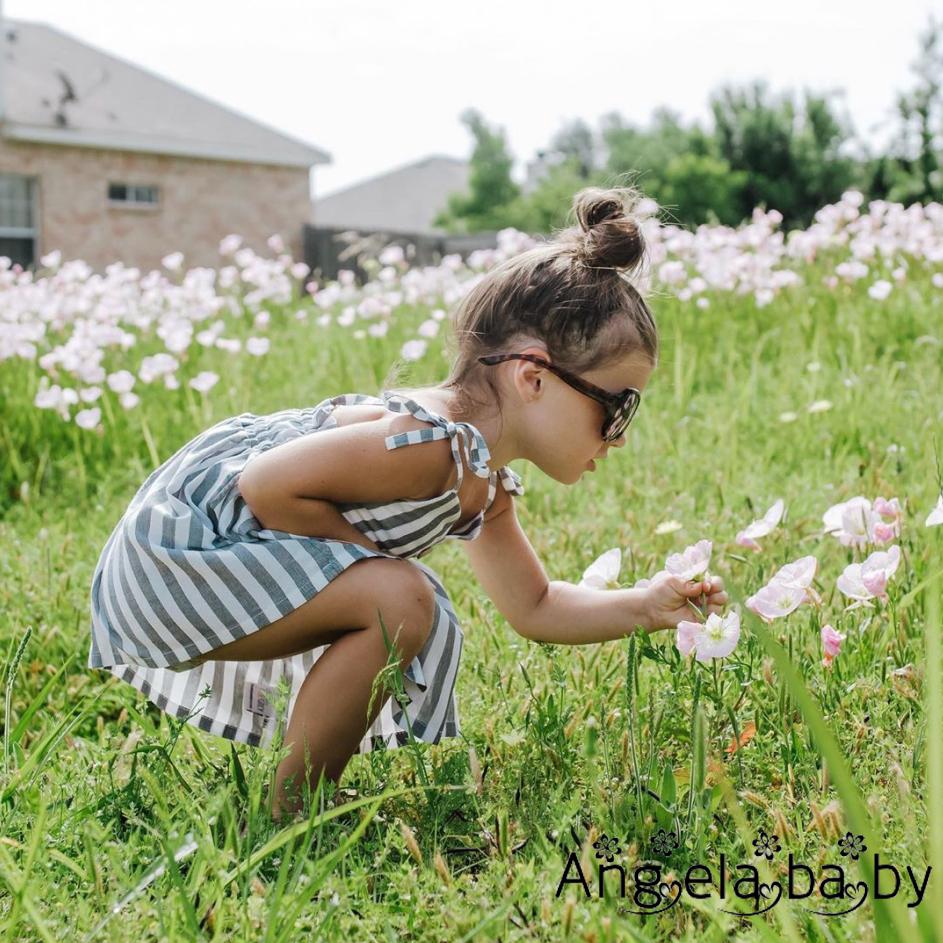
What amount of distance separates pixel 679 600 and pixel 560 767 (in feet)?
1.01

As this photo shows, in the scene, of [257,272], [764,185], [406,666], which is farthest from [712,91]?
[406,666]

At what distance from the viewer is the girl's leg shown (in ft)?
5.35

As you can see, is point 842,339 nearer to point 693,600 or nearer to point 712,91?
point 693,600

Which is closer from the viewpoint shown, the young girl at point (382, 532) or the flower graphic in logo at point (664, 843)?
the flower graphic in logo at point (664, 843)

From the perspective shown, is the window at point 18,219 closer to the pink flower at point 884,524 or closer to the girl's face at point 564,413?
the girl's face at point 564,413

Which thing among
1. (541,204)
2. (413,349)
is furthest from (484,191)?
(413,349)

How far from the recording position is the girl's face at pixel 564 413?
1.79 meters

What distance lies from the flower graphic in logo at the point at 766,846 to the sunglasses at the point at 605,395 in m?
0.67

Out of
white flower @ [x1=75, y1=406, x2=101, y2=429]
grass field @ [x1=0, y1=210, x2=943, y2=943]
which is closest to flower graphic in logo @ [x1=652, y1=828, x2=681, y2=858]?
grass field @ [x1=0, y1=210, x2=943, y2=943]

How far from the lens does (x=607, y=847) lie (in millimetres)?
1429

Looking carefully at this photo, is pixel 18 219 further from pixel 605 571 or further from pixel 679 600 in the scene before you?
pixel 679 600

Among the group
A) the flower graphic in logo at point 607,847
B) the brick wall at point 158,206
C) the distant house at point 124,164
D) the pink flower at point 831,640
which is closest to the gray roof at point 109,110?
the distant house at point 124,164

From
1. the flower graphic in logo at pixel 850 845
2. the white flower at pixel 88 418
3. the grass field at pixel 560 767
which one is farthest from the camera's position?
the white flower at pixel 88 418

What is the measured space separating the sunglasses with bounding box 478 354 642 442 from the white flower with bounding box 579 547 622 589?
0.20m
